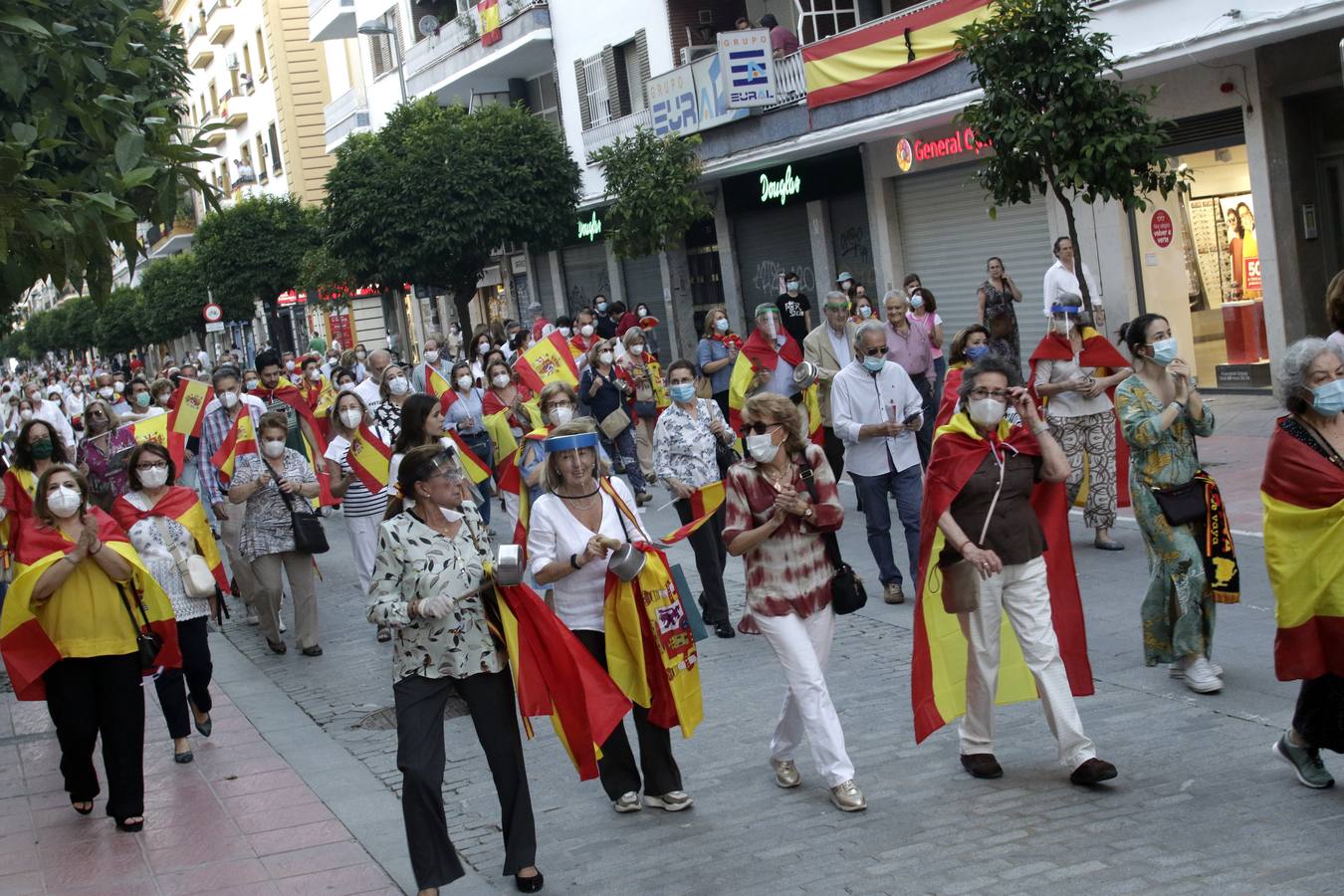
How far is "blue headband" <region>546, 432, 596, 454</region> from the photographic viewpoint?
6355mm

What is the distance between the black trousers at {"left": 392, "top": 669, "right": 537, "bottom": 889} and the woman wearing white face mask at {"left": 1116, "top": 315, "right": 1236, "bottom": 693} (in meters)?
3.21

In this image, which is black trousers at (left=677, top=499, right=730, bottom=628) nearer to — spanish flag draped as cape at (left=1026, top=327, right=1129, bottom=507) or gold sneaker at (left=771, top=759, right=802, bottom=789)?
spanish flag draped as cape at (left=1026, top=327, right=1129, bottom=507)

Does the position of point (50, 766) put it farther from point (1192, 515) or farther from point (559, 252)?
point (559, 252)

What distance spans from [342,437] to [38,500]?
4.06m

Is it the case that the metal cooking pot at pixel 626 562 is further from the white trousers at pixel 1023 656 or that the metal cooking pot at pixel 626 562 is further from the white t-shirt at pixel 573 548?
the white trousers at pixel 1023 656

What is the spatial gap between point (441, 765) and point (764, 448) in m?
1.77

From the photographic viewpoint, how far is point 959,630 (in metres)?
6.65

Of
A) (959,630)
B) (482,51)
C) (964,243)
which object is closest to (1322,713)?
(959,630)

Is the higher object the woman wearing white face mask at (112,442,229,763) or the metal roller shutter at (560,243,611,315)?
the metal roller shutter at (560,243,611,315)

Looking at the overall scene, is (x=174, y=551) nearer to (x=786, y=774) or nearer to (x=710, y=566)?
(x=710, y=566)

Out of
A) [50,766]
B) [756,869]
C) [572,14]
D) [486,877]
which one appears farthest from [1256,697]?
[572,14]

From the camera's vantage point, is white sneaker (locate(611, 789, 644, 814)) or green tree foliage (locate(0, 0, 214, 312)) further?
white sneaker (locate(611, 789, 644, 814))

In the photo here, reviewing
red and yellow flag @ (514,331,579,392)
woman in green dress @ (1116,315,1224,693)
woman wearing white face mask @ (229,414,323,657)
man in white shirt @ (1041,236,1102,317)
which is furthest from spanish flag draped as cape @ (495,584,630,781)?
man in white shirt @ (1041,236,1102,317)

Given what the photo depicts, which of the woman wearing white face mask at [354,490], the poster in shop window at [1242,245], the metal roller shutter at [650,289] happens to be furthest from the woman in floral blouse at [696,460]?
the metal roller shutter at [650,289]
